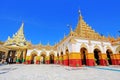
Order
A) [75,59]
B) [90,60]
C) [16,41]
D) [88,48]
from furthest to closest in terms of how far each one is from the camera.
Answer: [16,41] → [88,48] → [90,60] → [75,59]

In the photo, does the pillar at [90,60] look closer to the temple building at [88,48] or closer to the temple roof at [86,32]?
the temple building at [88,48]

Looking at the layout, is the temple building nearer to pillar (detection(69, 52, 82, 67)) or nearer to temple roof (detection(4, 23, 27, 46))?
pillar (detection(69, 52, 82, 67))

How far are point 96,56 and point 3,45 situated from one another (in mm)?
27964

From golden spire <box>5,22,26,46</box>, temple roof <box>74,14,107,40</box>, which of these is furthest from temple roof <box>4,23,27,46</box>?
temple roof <box>74,14,107,40</box>

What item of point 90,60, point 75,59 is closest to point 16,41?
point 75,59

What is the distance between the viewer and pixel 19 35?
121 feet

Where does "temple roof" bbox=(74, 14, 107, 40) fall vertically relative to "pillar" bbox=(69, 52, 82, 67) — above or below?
above

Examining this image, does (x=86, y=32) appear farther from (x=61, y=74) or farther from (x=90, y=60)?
(x=61, y=74)

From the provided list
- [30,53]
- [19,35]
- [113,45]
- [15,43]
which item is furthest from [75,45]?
[19,35]

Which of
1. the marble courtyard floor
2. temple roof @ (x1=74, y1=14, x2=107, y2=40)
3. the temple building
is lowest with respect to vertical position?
the marble courtyard floor

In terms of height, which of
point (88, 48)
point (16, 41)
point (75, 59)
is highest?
point (16, 41)

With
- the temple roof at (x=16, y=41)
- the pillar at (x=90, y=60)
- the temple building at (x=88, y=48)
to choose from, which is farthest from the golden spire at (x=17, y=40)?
the pillar at (x=90, y=60)

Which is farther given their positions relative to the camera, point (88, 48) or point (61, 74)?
point (88, 48)

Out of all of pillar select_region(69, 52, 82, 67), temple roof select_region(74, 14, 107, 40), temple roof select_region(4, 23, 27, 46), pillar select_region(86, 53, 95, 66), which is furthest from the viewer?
temple roof select_region(4, 23, 27, 46)
